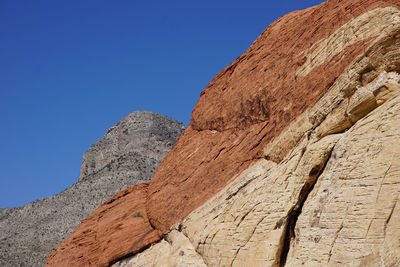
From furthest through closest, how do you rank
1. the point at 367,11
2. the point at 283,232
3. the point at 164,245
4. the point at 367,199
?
the point at 164,245, the point at 367,11, the point at 283,232, the point at 367,199

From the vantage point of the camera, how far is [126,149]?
343 feet

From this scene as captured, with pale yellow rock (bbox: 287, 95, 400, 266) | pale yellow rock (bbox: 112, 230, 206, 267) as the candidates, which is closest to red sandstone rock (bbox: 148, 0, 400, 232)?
pale yellow rock (bbox: 112, 230, 206, 267)

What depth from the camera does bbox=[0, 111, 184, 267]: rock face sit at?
2749 inches

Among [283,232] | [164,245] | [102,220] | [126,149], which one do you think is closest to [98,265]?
[102,220]

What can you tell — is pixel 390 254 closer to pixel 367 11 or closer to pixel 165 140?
pixel 367 11

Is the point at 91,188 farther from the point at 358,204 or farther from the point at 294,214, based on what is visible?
the point at 358,204

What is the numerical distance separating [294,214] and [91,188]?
70.3 m

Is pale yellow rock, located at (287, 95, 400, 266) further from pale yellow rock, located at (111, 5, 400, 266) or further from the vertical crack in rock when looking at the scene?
the vertical crack in rock

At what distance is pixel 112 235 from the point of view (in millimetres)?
28453

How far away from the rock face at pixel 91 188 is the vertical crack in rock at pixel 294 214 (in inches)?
2045

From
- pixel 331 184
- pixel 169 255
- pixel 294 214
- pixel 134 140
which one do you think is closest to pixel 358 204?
pixel 331 184

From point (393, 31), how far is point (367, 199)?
5574mm

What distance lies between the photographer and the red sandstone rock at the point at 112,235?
27188 millimetres

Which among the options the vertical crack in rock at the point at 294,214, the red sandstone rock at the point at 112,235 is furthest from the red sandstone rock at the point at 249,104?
the vertical crack in rock at the point at 294,214
